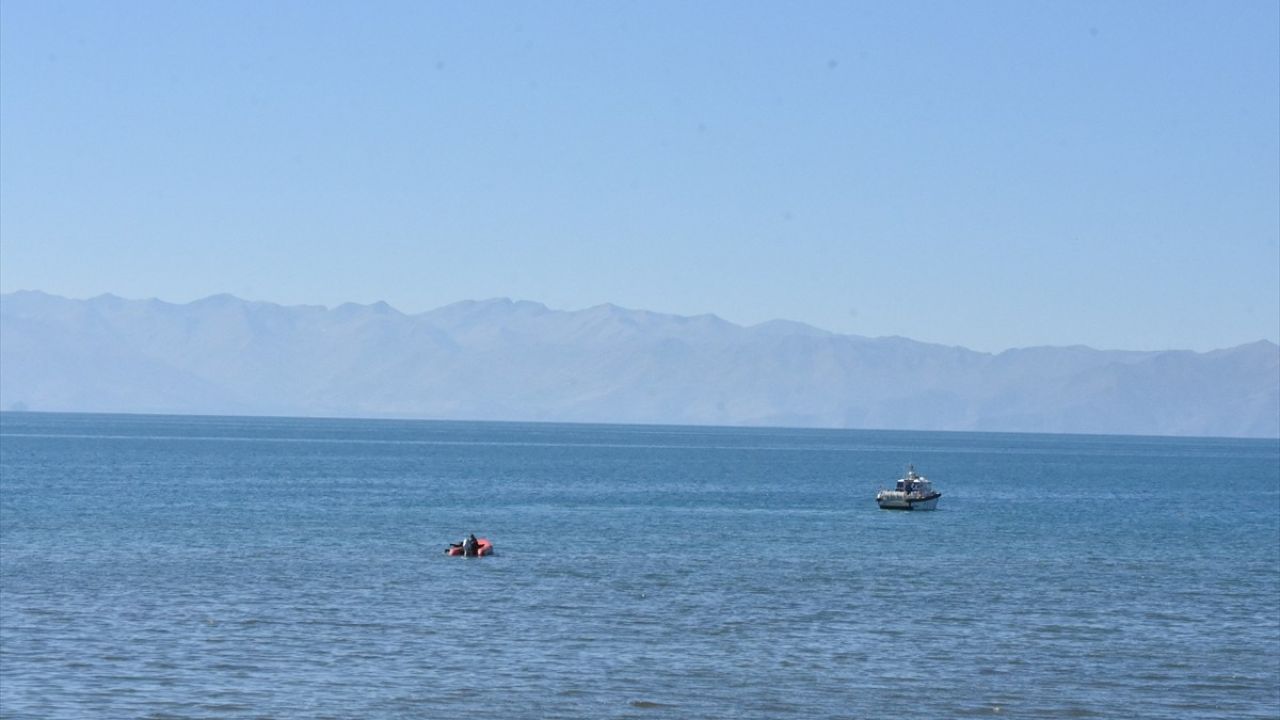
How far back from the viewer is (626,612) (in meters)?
50.3

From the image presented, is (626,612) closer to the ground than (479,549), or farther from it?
closer to the ground

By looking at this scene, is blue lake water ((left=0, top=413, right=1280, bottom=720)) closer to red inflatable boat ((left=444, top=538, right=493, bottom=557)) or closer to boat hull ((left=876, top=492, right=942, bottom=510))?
red inflatable boat ((left=444, top=538, right=493, bottom=557))

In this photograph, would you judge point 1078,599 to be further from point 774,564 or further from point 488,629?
point 488,629

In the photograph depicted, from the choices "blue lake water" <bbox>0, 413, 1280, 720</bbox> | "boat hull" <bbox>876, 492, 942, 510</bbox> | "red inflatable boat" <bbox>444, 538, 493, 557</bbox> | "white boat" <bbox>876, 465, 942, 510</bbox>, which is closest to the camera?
"blue lake water" <bbox>0, 413, 1280, 720</bbox>

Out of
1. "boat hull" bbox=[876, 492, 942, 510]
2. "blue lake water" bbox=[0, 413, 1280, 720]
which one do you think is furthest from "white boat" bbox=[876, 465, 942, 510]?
"blue lake water" bbox=[0, 413, 1280, 720]

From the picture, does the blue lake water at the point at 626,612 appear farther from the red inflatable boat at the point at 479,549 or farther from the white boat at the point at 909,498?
the white boat at the point at 909,498

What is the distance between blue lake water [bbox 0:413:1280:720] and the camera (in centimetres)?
3775

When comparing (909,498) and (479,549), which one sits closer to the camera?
(479,549)

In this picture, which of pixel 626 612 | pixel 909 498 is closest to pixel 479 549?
pixel 626 612

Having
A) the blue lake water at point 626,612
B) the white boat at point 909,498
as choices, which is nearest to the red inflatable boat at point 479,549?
the blue lake water at point 626,612

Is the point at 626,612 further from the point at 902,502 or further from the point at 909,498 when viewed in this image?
the point at 909,498

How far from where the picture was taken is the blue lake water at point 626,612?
37.8 m

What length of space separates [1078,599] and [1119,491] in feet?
300

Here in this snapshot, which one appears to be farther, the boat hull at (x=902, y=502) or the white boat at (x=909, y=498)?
the white boat at (x=909, y=498)
